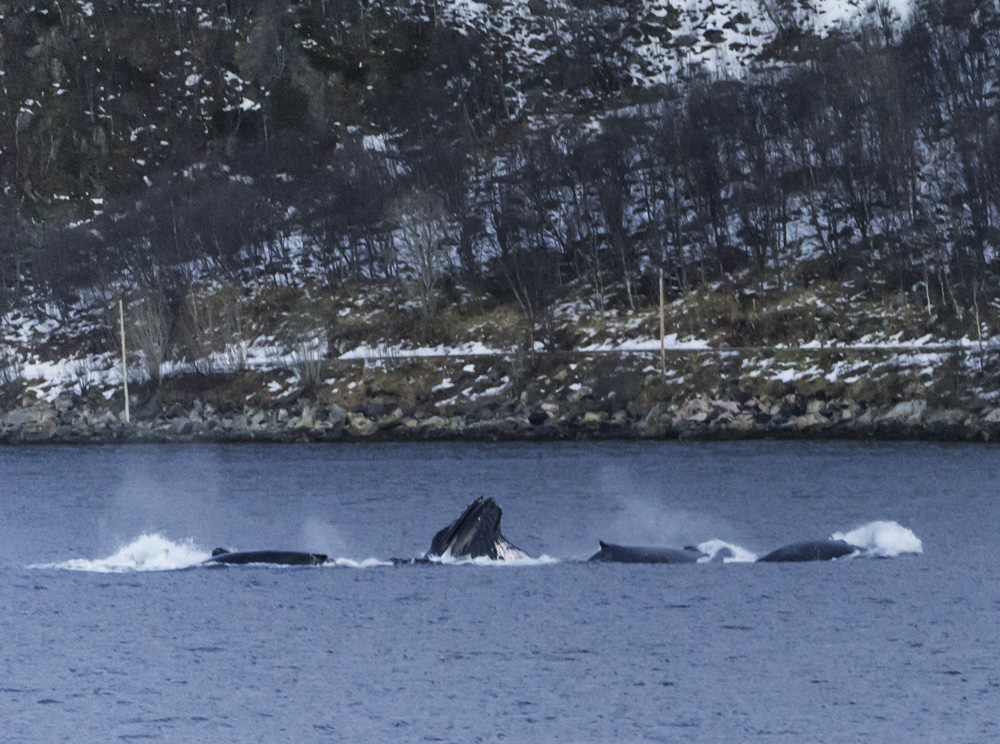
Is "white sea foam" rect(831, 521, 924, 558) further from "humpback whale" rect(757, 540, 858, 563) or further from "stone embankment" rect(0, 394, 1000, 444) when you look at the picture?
"stone embankment" rect(0, 394, 1000, 444)

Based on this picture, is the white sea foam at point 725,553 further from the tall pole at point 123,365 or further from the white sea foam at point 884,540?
the tall pole at point 123,365

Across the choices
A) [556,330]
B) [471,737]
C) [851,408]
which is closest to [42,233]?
[556,330]

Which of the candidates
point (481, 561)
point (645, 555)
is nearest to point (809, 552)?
point (645, 555)

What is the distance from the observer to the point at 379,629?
2838cm

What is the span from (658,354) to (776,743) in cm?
6694

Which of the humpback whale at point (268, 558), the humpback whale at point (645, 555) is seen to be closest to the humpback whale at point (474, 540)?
the humpback whale at point (645, 555)

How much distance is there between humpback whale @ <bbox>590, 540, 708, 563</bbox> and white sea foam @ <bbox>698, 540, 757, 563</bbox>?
12.0 inches

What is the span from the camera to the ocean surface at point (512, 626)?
71.9 feet

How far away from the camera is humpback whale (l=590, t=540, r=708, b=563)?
3506 cm

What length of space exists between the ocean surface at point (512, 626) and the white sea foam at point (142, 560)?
0.15 meters

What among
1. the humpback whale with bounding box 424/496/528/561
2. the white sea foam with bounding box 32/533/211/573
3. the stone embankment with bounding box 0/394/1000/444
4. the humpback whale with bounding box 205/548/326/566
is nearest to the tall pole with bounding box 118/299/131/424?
the stone embankment with bounding box 0/394/1000/444

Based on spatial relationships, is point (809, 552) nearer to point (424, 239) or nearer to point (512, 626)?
→ point (512, 626)

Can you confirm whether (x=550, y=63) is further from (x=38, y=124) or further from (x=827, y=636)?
(x=827, y=636)

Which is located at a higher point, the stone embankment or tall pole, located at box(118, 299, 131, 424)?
tall pole, located at box(118, 299, 131, 424)
